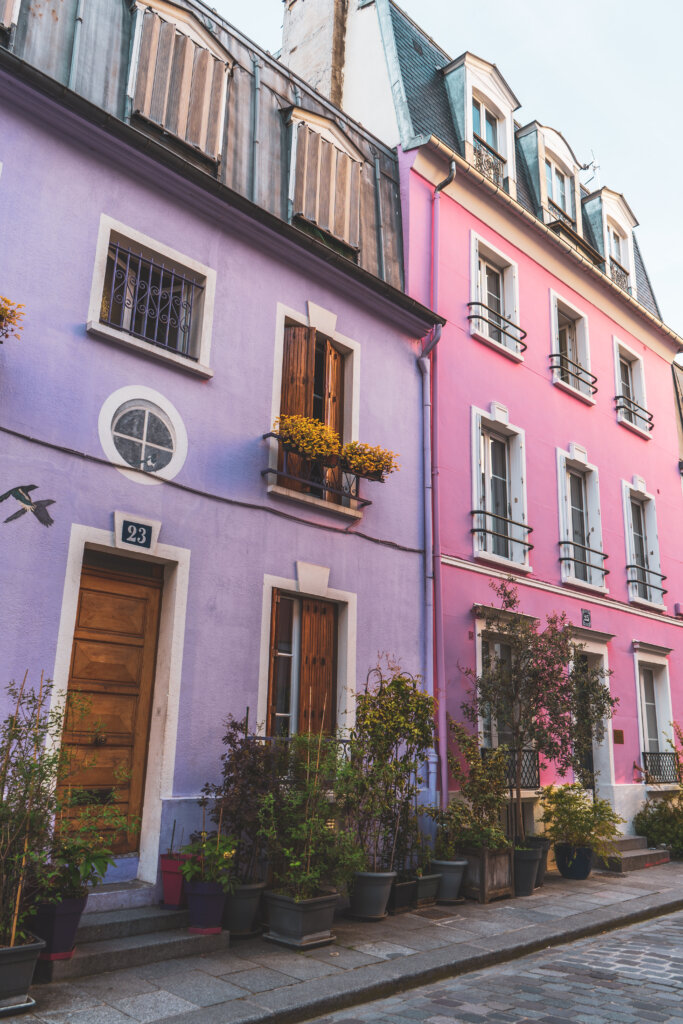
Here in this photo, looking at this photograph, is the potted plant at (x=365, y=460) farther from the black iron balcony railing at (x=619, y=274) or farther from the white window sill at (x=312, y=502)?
the black iron balcony railing at (x=619, y=274)

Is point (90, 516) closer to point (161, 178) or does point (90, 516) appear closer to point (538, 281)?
point (161, 178)

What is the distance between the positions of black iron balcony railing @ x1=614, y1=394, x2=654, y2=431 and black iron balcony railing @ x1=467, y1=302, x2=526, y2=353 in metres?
3.15

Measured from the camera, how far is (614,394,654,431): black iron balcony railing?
15.3 m

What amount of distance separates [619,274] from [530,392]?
17.3 feet

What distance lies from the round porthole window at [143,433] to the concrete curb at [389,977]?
13.8 feet

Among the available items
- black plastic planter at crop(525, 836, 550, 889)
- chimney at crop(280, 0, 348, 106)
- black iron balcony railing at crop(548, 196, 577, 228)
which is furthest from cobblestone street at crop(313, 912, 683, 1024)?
chimney at crop(280, 0, 348, 106)

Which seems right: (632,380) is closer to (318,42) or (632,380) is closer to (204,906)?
(318,42)

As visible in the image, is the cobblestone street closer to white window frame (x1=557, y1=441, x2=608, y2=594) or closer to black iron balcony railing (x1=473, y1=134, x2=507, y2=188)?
white window frame (x1=557, y1=441, x2=608, y2=594)

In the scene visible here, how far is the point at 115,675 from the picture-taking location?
7207mm

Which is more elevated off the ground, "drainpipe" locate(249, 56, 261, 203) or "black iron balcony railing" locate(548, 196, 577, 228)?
"black iron balcony railing" locate(548, 196, 577, 228)

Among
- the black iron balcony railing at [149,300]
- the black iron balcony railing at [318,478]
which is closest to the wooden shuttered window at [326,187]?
the black iron balcony railing at [149,300]

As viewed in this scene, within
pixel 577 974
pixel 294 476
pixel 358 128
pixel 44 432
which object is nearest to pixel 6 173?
pixel 44 432

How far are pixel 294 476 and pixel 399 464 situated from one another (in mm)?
2014

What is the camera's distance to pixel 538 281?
1388 cm
